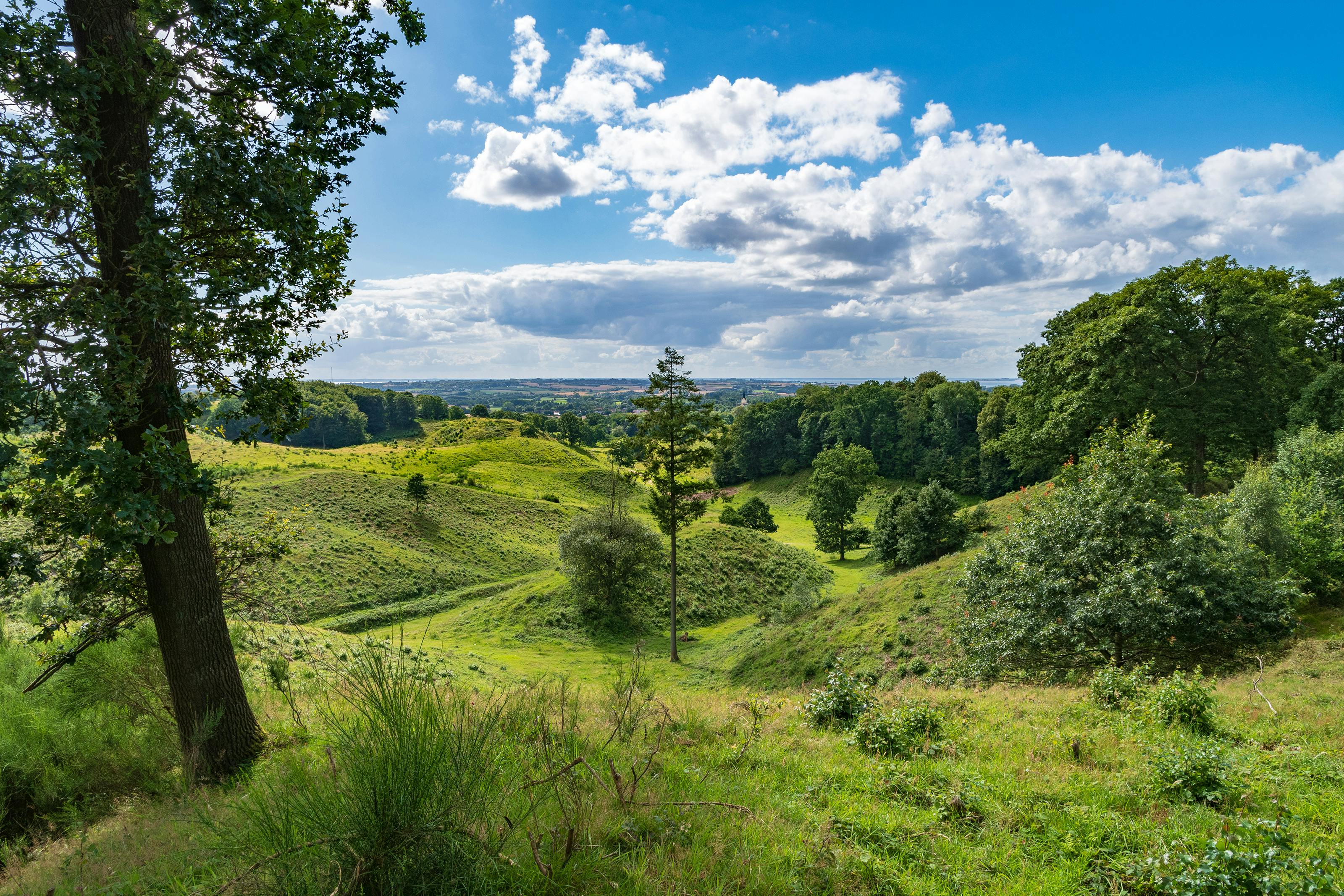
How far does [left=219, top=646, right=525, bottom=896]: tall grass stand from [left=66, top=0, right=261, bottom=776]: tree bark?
2932 millimetres

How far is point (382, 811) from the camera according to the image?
251cm

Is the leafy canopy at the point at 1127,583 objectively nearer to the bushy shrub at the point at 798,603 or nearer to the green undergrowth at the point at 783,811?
the green undergrowth at the point at 783,811

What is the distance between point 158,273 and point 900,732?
8601mm

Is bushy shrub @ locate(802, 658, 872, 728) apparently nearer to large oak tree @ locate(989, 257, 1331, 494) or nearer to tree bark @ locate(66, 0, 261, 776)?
tree bark @ locate(66, 0, 261, 776)

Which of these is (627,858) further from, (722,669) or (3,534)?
(722,669)

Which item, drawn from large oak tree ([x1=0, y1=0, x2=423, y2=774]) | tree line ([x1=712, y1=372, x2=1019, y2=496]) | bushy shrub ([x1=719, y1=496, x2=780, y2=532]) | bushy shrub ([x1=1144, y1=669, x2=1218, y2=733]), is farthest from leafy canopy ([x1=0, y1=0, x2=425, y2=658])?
tree line ([x1=712, y1=372, x2=1019, y2=496])

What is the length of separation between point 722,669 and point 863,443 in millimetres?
62899

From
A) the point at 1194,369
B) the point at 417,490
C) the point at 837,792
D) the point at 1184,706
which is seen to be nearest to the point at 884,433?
the point at 1194,369

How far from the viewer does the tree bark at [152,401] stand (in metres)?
4.44

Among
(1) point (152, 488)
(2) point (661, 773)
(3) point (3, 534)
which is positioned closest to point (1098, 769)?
(2) point (661, 773)

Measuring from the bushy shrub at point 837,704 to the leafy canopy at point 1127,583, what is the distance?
656cm

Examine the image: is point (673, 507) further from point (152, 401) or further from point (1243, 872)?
point (1243, 872)

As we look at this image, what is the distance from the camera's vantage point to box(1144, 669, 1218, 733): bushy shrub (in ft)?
23.7

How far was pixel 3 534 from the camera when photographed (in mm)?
4840
